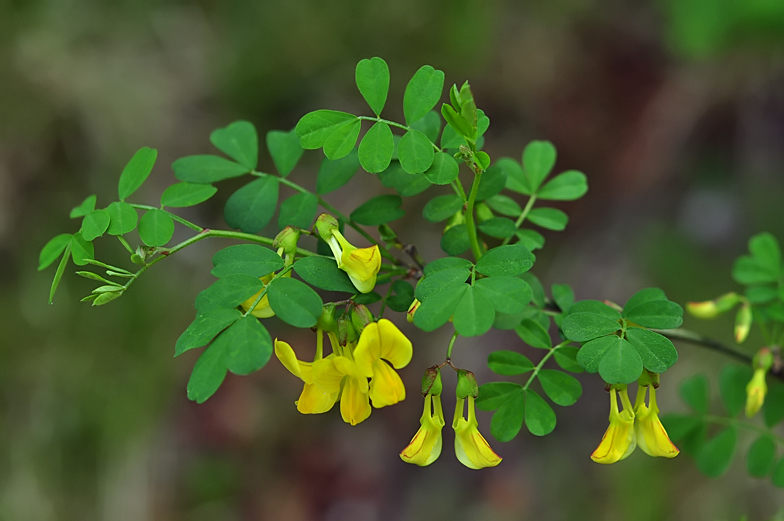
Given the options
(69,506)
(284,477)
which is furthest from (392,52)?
(69,506)

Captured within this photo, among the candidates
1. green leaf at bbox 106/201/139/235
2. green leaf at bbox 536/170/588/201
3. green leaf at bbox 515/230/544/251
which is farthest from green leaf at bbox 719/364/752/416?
green leaf at bbox 106/201/139/235

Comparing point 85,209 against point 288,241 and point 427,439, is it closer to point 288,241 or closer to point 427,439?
point 288,241

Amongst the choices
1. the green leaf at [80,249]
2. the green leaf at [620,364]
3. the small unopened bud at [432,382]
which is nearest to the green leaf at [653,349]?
the green leaf at [620,364]

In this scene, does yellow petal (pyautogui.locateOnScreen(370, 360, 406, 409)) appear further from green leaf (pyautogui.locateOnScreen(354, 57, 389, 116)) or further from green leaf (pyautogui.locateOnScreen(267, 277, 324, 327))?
green leaf (pyautogui.locateOnScreen(354, 57, 389, 116))

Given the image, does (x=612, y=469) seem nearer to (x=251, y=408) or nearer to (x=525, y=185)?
(x=251, y=408)

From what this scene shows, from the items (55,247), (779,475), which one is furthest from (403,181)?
(779,475)

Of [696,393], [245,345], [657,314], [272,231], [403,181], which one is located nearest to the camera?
[245,345]

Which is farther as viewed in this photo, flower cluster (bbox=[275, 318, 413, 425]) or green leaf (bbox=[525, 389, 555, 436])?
green leaf (bbox=[525, 389, 555, 436])

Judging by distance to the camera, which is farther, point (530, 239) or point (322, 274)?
point (530, 239)
